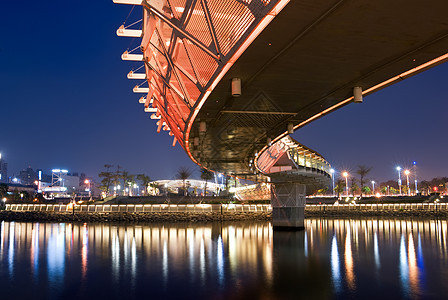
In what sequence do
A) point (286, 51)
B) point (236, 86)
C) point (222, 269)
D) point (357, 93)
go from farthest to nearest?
point (222, 269)
point (357, 93)
point (236, 86)
point (286, 51)

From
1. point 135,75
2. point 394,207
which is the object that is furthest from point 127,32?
point 394,207

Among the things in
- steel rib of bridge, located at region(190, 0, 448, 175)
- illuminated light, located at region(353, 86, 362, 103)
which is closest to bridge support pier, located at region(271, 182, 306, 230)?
steel rib of bridge, located at region(190, 0, 448, 175)

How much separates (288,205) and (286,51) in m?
37.4

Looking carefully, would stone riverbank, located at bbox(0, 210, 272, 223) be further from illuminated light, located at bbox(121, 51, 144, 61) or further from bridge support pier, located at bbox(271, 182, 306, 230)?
illuminated light, located at bbox(121, 51, 144, 61)

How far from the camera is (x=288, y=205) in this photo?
4788cm

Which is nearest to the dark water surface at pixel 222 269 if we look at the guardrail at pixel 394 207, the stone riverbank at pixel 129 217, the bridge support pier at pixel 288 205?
the bridge support pier at pixel 288 205

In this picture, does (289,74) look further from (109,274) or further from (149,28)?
(109,274)

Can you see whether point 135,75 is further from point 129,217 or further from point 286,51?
point 129,217

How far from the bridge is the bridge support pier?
23470mm

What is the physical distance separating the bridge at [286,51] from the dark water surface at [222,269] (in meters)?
7.95

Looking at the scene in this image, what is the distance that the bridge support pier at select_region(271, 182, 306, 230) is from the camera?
4750 cm

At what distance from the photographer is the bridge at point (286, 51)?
9.88m

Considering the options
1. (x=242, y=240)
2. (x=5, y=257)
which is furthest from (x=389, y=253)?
(x=5, y=257)

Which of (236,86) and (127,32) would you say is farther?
(127,32)
